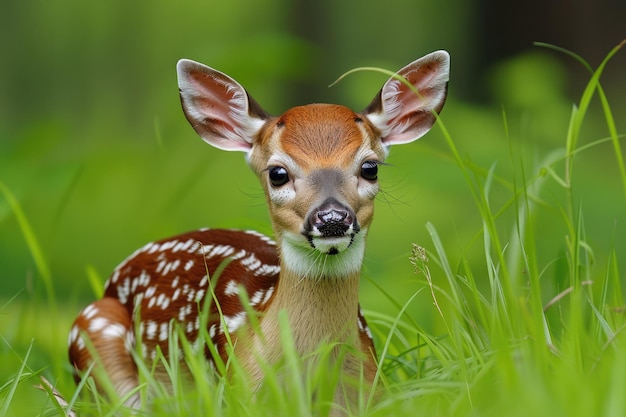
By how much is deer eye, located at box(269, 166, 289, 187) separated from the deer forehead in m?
0.02

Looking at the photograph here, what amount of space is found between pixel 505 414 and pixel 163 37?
14684 millimetres

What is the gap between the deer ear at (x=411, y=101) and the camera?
359 centimetres

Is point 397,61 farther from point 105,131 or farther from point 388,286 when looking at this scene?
point 388,286

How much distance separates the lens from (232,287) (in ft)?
12.3

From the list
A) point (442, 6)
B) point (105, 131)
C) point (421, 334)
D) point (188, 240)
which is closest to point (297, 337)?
Result: point (421, 334)

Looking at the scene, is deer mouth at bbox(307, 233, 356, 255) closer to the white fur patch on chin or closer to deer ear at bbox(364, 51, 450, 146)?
the white fur patch on chin

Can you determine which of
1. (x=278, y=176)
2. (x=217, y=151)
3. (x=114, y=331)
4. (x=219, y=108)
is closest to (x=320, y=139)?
(x=278, y=176)

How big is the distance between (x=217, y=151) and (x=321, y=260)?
8.77 feet

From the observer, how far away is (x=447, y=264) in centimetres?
345

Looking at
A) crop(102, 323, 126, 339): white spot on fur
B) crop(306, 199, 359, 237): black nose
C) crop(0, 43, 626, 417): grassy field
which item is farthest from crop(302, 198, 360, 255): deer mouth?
crop(102, 323, 126, 339): white spot on fur

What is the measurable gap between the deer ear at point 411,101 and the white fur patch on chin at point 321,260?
45 cm

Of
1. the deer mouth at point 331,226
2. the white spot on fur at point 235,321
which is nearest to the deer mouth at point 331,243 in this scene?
the deer mouth at point 331,226

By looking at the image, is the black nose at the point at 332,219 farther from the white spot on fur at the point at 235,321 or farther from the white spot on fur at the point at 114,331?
the white spot on fur at the point at 114,331

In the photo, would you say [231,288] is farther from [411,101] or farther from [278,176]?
[411,101]
